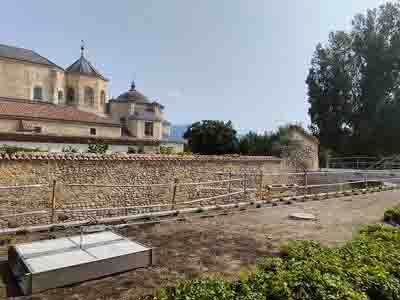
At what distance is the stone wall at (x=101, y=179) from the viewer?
→ 1142 cm

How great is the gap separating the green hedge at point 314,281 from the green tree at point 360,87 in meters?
29.7

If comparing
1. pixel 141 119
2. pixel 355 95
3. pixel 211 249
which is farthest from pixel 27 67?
pixel 355 95

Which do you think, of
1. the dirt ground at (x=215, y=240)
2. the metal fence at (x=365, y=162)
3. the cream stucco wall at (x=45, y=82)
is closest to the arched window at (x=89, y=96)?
the cream stucco wall at (x=45, y=82)

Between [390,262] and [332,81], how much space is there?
103 feet

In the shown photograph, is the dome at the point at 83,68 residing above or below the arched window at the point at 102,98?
above

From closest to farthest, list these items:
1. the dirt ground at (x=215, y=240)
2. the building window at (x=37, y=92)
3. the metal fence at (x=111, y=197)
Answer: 1. the dirt ground at (x=215, y=240)
2. the metal fence at (x=111, y=197)
3. the building window at (x=37, y=92)

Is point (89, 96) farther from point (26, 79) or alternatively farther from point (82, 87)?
point (26, 79)

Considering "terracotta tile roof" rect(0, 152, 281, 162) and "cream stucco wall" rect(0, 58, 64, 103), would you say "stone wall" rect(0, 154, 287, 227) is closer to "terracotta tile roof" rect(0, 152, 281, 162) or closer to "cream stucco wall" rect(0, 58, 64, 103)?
"terracotta tile roof" rect(0, 152, 281, 162)

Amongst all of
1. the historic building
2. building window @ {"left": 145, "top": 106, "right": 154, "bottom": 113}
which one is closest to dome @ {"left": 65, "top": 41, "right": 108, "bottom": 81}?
the historic building

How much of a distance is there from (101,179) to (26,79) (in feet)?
73.6

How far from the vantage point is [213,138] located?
33781 millimetres

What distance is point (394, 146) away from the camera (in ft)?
99.5

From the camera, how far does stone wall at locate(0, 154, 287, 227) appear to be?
450 inches

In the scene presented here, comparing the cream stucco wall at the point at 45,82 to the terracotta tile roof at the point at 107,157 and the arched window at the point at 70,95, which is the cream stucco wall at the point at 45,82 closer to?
the arched window at the point at 70,95
